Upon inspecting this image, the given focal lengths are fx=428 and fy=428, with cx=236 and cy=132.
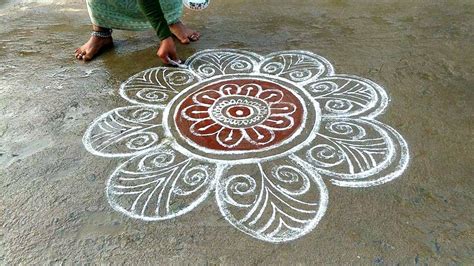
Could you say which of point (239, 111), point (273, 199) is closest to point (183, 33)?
point (239, 111)

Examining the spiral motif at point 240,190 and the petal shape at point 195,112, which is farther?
the petal shape at point 195,112

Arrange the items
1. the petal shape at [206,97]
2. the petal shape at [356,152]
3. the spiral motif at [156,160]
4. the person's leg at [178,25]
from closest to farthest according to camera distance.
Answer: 1. the petal shape at [356,152]
2. the spiral motif at [156,160]
3. the petal shape at [206,97]
4. the person's leg at [178,25]

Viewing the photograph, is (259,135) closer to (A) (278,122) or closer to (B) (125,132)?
(A) (278,122)

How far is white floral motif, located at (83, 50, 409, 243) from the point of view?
1.85m

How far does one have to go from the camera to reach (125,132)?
2.30 meters

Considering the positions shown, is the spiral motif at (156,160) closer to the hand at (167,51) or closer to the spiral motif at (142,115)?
the spiral motif at (142,115)

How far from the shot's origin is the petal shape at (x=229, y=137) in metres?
2.18

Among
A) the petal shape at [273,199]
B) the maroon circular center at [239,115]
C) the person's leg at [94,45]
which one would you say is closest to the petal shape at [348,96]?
the maroon circular center at [239,115]

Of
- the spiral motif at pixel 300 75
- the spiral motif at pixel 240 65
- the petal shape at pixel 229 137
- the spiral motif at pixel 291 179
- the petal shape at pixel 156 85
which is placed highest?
the spiral motif at pixel 291 179

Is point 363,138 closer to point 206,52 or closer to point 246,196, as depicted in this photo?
point 246,196

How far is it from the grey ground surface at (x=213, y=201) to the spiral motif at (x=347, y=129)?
17cm

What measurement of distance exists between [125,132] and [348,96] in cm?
128

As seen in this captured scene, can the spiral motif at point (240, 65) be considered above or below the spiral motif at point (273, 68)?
below

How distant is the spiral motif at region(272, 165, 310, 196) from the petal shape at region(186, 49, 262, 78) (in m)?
0.99
